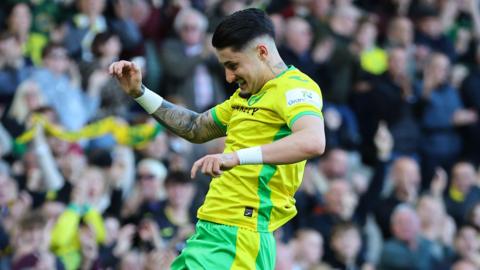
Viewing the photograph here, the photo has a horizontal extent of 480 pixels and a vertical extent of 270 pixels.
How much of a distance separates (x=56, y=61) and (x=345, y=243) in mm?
3769

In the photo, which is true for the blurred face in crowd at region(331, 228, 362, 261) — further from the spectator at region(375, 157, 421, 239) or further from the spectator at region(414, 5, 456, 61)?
the spectator at region(414, 5, 456, 61)

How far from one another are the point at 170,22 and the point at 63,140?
115 inches

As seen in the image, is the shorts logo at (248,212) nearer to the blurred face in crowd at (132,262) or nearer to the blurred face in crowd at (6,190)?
the blurred face in crowd at (132,262)

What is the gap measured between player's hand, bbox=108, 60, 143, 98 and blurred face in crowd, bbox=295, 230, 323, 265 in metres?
5.50

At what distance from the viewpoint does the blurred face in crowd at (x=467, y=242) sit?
14.4 meters

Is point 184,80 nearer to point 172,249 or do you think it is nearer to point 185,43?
point 185,43

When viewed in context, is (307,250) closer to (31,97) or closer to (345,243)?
(345,243)

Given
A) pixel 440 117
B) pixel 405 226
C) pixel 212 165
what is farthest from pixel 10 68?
pixel 212 165

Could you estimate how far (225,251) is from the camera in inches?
287

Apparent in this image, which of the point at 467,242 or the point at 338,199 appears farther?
the point at 467,242

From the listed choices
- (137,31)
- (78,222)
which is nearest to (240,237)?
(78,222)

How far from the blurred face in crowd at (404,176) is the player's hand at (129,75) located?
7.42 m

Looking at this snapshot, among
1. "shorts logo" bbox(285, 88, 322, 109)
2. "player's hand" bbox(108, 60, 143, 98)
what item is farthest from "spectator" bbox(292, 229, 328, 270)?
"shorts logo" bbox(285, 88, 322, 109)

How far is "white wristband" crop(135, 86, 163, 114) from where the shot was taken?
7.86m
